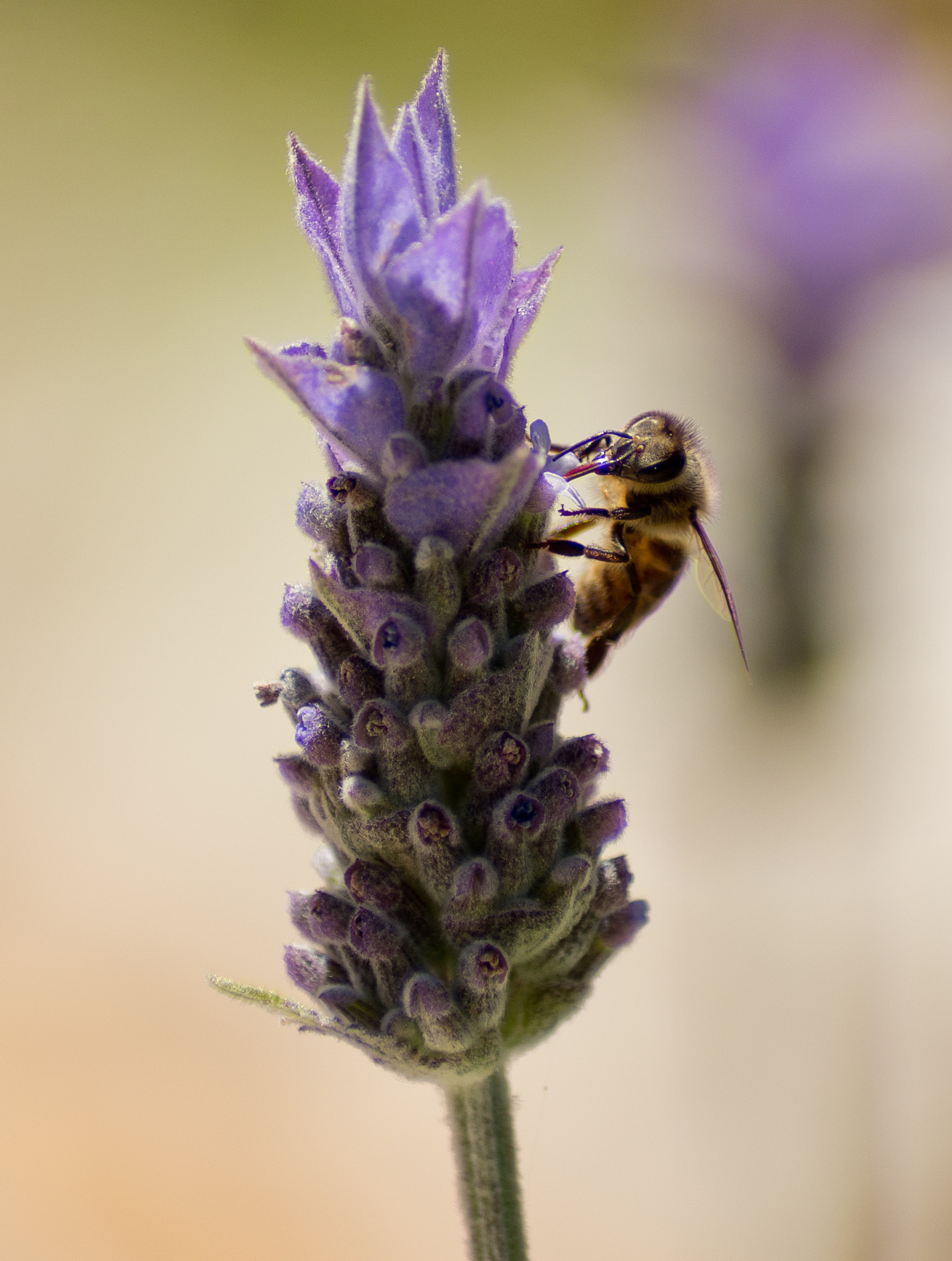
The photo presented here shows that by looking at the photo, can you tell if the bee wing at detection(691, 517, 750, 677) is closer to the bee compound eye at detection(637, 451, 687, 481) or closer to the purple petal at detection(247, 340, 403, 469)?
the bee compound eye at detection(637, 451, 687, 481)

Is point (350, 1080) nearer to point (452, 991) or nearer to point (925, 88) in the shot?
point (452, 991)

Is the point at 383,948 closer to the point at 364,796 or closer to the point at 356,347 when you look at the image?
the point at 364,796

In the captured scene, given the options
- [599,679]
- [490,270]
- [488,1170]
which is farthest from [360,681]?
[599,679]

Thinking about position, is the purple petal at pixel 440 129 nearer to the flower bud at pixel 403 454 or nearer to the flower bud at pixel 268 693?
the flower bud at pixel 403 454

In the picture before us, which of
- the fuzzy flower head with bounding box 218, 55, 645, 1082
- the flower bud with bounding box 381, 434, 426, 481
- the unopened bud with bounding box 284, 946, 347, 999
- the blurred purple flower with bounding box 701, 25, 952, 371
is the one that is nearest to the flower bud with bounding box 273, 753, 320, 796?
the fuzzy flower head with bounding box 218, 55, 645, 1082

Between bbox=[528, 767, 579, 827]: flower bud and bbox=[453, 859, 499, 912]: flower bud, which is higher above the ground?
bbox=[528, 767, 579, 827]: flower bud

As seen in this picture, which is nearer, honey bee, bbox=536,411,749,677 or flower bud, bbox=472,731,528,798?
flower bud, bbox=472,731,528,798
